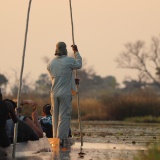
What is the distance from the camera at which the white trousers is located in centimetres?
1872

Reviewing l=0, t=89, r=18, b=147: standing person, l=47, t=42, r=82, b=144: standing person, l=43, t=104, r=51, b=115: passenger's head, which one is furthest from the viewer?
l=43, t=104, r=51, b=115: passenger's head

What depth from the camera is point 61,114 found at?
1873 centimetres

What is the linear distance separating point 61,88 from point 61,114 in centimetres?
53

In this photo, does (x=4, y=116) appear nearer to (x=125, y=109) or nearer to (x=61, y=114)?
(x=61, y=114)

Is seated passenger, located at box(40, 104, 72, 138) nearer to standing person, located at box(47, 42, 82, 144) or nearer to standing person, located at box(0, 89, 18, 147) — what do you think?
standing person, located at box(47, 42, 82, 144)

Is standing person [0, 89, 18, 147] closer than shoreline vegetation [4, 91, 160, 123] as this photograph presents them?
Yes

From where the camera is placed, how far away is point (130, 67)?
9500cm

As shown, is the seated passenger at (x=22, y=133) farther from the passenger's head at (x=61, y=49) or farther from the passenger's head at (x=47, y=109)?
the passenger's head at (x=47, y=109)

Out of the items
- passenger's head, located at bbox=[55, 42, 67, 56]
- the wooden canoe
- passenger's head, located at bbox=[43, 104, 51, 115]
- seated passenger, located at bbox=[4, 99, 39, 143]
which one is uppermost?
passenger's head, located at bbox=[55, 42, 67, 56]

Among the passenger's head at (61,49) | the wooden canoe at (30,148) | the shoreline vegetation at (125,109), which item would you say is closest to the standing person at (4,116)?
the wooden canoe at (30,148)

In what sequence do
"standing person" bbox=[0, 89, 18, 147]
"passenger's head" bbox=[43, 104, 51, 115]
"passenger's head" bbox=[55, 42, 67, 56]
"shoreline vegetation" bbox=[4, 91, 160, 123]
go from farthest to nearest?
"shoreline vegetation" bbox=[4, 91, 160, 123], "passenger's head" bbox=[43, 104, 51, 115], "passenger's head" bbox=[55, 42, 67, 56], "standing person" bbox=[0, 89, 18, 147]

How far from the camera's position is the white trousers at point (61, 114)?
18719 millimetres

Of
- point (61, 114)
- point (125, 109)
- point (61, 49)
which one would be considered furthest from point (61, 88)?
point (125, 109)

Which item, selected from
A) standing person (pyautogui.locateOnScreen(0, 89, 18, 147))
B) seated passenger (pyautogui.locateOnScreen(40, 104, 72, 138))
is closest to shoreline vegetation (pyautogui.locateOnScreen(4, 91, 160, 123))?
seated passenger (pyautogui.locateOnScreen(40, 104, 72, 138))
